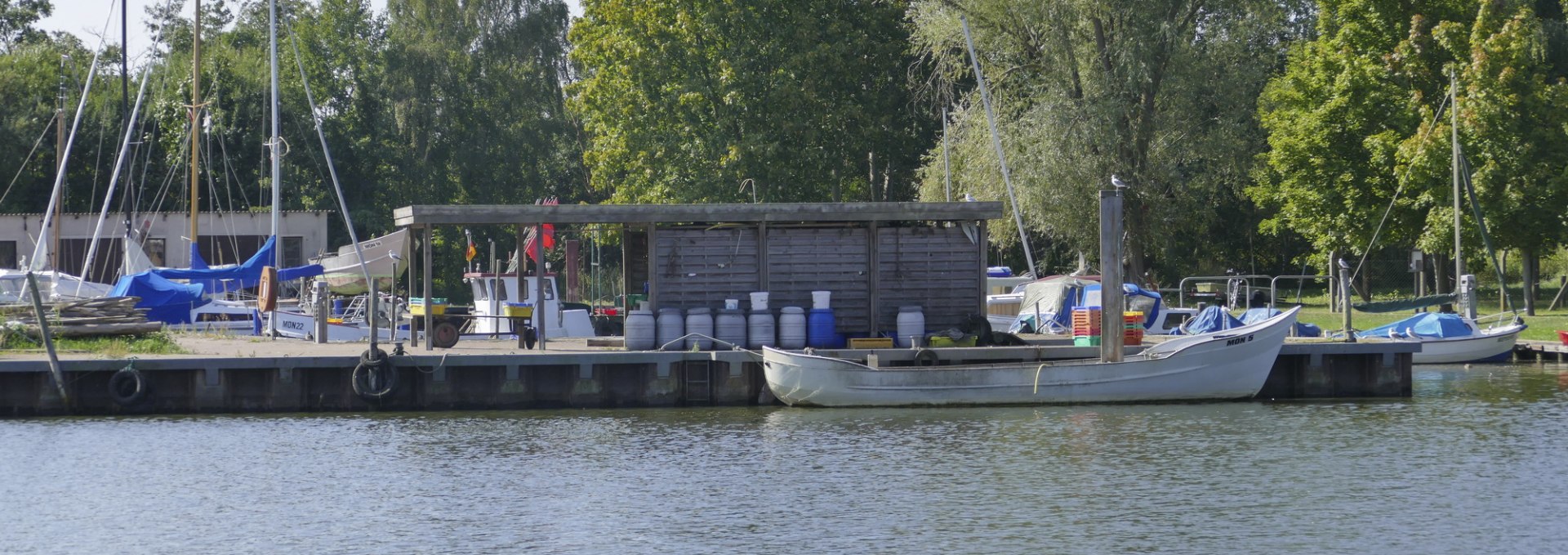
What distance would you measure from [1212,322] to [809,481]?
45.2 ft

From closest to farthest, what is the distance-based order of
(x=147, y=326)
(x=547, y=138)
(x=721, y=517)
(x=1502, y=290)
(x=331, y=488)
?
(x=721, y=517) → (x=331, y=488) → (x=147, y=326) → (x=1502, y=290) → (x=547, y=138)

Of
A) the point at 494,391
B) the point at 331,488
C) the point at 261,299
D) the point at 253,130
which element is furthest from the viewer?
the point at 253,130

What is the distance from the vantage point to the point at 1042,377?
2633 cm

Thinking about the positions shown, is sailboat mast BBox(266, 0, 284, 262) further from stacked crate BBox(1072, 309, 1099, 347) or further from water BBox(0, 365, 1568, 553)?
stacked crate BBox(1072, 309, 1099, 347)

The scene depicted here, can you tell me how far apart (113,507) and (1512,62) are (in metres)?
36.2

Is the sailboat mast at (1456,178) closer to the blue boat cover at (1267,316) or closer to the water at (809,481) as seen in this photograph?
the blue boat cover at (1267,316)

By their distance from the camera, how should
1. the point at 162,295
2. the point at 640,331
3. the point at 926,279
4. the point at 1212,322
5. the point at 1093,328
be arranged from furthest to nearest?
the point at 162,295 < the point at 1212,322 < the point at 926,279 < the point at 1093,328 < the point at 640,331

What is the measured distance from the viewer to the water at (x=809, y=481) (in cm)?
1750

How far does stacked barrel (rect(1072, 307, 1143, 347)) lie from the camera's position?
27.9 m

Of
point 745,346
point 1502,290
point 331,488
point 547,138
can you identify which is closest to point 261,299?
point 745,346

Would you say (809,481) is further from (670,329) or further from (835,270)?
(835,270)

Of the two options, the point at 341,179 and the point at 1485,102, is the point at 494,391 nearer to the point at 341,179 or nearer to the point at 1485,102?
the point at 1485,102

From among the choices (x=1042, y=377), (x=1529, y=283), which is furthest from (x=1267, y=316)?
(x=1529, y=283)

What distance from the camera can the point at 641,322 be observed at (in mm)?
27547
